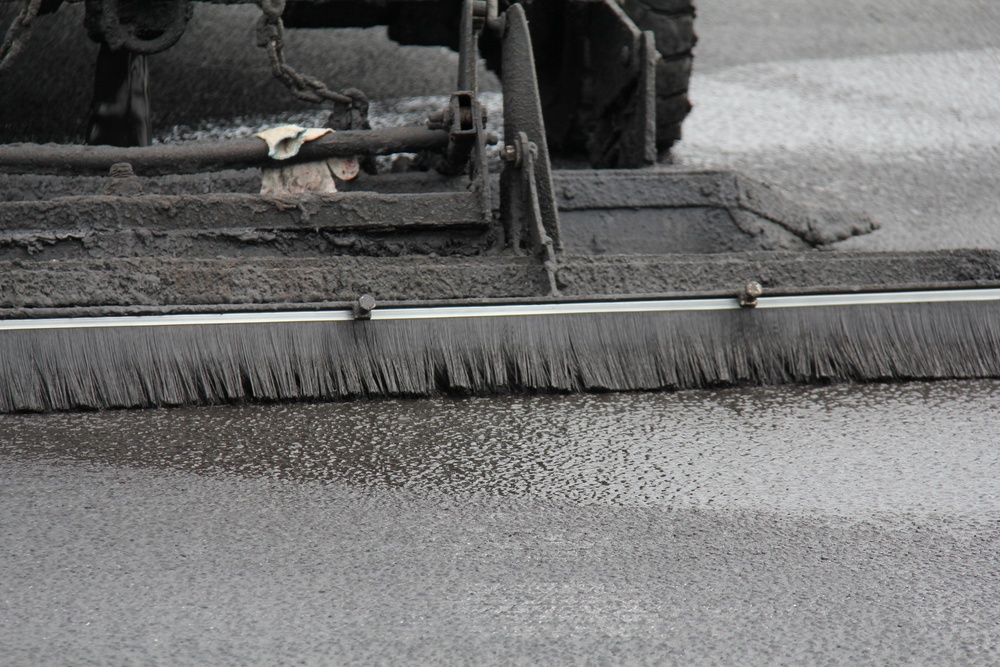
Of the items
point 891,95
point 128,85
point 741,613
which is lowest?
point 891,95

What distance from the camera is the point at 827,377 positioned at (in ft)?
8.03

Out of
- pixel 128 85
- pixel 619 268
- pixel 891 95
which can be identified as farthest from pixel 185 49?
pixel 619 268

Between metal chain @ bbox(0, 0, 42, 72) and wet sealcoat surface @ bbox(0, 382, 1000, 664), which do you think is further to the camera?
metal chain @ bbox(0, 0, 42, 72)

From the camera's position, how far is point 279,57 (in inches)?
117

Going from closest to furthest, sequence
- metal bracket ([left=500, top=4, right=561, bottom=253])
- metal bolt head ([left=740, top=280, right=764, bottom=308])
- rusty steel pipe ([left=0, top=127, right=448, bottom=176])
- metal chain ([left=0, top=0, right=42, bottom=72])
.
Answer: metal bolt head ([left=740, top=280, right=764, bottom=308]) < metal bracket ([left=500, top=4, right=561, bottom=253]) < rusty steel pipe ([left=0, top=127, right=448, bottom=176]) < metal chain ([left=0, top=0, right=42, bottom=72])

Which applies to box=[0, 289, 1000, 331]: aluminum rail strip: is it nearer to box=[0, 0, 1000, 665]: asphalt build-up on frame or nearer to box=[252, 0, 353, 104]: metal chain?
box=[0, 0, 1000, 665]: asphalt build-up on frame

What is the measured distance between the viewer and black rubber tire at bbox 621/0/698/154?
12.3 ft

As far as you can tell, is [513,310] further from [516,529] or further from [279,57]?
[279,57]

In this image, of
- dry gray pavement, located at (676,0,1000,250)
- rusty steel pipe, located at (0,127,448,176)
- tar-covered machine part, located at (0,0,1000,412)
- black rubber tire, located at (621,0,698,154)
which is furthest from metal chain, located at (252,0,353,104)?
dry gray pavement, located at (676,0,1000,250)

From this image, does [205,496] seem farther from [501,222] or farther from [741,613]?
[501,222]

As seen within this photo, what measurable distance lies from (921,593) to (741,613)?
272mm

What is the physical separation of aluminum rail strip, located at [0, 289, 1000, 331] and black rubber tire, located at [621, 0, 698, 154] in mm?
1537

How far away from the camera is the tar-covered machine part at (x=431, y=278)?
229 cm

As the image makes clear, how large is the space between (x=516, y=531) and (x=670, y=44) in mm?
2468
